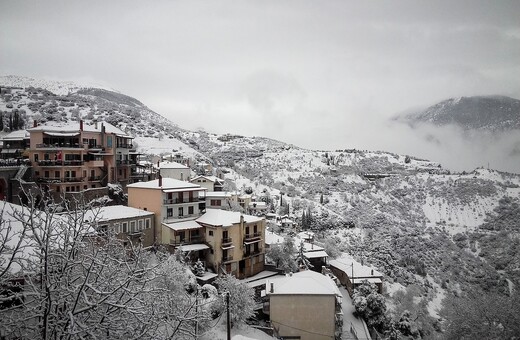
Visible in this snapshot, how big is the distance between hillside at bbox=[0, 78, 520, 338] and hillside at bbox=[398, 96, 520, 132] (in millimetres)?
3682

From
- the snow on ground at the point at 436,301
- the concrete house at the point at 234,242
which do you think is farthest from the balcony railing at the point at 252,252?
the snow on ground at the point at 436,301

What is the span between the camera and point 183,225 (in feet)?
89.3

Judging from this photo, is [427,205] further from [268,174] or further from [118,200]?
[118,200]

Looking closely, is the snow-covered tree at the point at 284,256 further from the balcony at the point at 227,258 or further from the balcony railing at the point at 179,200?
the balcony railing at the point at 179,200

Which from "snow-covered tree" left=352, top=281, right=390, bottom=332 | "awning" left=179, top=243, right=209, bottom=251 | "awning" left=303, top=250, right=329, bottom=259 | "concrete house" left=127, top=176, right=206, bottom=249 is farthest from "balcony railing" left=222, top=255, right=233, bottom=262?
"snow-covered tree" left=352, top=281, right=390, bottom=332

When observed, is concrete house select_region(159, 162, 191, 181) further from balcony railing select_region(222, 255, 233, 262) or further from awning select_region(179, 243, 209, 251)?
balcony railing select_region(222, 255, 233, 262)

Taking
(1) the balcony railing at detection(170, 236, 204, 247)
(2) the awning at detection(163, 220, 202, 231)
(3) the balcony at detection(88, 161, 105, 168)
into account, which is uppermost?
(3) the balcony at detection(88, 161, 105, 168)

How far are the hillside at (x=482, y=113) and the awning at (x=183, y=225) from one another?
8372cm

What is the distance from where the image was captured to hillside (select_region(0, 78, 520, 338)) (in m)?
51.4

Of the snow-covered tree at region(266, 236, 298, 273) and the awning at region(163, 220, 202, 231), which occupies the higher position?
the awning at region(163, 220, 202, 231)

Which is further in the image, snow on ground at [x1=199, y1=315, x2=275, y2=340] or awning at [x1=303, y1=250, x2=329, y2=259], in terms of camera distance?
awning at [x1=303, y1=250, x2=329, y2=259]

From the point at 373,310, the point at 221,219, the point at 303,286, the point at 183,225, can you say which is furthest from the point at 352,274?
the point at 183,225

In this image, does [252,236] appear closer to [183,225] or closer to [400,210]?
[183,225]

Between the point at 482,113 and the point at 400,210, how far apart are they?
217 ft
